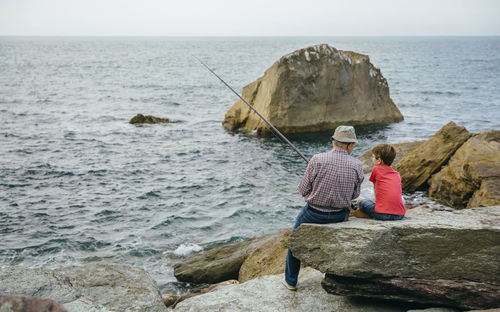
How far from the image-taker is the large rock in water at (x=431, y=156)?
10.4 m

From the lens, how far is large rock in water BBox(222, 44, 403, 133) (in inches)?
679

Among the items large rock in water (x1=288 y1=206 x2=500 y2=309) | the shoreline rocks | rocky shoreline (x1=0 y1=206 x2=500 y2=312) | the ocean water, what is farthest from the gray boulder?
the shoreline rocks

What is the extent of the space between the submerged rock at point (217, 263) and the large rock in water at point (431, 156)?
4.80 meters

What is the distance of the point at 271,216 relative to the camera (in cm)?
1016

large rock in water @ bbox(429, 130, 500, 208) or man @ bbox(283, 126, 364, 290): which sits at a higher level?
man @ bbox(283, 126, 364, 290)

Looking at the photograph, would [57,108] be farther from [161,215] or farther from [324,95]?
[161,215]

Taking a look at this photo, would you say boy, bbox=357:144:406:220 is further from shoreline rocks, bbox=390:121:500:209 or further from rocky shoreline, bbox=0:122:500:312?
shoreline rocks, bbox=390:121:500:209

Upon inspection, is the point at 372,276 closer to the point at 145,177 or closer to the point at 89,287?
the point at 89,287

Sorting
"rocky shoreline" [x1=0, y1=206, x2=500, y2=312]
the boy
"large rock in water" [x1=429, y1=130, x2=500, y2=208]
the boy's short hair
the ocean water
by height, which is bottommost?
the ocean water

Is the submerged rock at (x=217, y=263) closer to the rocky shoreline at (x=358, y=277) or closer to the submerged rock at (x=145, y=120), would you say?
the rocky shoreline at (x=358, y=277)

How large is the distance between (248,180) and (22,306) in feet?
36.6

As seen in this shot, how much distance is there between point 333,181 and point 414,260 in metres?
0.96

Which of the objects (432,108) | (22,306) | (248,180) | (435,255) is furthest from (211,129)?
(22,306)

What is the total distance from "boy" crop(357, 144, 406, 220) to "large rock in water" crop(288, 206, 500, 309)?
0.39m
